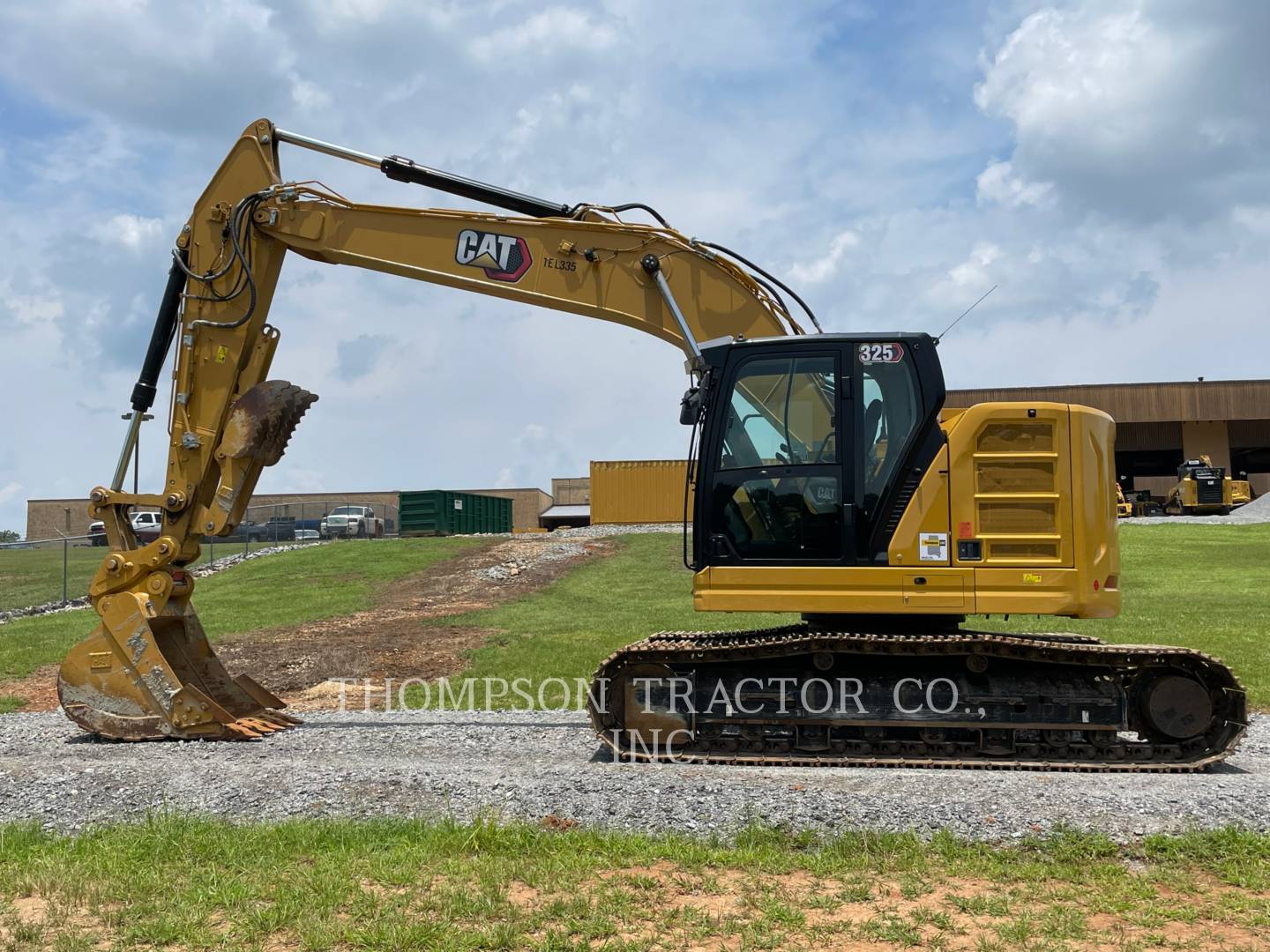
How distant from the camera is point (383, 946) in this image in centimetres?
443

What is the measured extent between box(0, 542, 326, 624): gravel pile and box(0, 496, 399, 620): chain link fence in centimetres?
12

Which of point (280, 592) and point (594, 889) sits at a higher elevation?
point (280, 592)

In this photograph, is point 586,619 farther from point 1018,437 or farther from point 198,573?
point 198,573

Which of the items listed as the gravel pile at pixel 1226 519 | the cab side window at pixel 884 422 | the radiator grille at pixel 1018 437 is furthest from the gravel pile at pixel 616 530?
the radiator grille at pixel 1018 437

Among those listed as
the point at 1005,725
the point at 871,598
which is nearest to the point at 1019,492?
the point at 871,598

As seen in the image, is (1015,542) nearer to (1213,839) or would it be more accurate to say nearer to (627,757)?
(1213,839)

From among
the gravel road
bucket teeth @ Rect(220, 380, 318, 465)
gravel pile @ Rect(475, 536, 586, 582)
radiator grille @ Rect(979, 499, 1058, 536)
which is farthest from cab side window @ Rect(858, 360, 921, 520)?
Answer: gravel pile @ Rect(475, 536, 586, 582)

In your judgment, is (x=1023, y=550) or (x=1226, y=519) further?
(x=1226, y=519)

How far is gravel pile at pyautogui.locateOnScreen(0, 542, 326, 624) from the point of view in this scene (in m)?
23.2

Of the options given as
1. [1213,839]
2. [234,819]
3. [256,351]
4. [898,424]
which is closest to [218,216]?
[256,351]

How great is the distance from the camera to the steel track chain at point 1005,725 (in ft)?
25.5

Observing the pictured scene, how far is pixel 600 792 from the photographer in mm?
6691

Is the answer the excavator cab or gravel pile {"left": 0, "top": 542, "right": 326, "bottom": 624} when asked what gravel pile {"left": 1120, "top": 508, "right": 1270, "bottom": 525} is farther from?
the excavator cab

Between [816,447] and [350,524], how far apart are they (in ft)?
141
